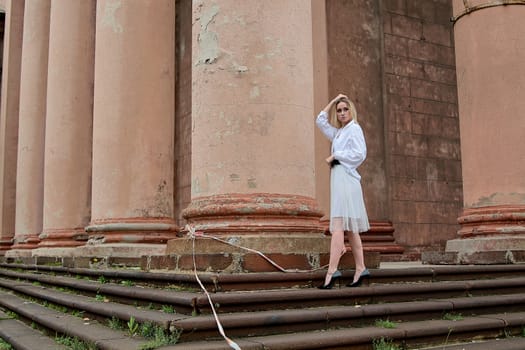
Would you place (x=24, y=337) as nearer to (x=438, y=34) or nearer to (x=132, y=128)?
(x=132, y=128)

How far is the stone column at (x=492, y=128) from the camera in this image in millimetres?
9562

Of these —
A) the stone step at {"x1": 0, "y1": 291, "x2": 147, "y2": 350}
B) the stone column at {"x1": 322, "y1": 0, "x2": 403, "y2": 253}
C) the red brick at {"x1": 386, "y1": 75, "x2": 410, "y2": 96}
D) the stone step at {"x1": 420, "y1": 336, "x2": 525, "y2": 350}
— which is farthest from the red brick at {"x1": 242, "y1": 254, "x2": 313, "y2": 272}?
the red brick at {"x1": 386, "y1": 75, "x2": 410, "y2": 96}

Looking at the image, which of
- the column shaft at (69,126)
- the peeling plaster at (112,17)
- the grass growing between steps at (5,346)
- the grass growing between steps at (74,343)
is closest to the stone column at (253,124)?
the grass growing between steps at (74,343)

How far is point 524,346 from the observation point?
5.65 m

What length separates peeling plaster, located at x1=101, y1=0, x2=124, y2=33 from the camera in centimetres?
1137

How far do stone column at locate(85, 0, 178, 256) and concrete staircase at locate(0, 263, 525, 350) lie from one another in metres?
3.19

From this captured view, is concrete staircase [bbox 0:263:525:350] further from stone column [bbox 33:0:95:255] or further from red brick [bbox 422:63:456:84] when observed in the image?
red brick [bbox 422:63:456:84]

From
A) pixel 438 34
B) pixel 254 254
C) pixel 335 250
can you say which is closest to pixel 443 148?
pixel 438 34

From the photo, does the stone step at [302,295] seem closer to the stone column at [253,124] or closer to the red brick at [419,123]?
the stone column at [253,124]

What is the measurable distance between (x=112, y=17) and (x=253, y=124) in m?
5.65

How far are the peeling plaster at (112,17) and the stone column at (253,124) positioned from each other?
14.5 ft

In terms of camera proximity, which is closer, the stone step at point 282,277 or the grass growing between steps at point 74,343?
the grass growing between steps at point 74,343

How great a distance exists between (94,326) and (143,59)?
6266 mm

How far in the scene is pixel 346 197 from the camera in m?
6.46
